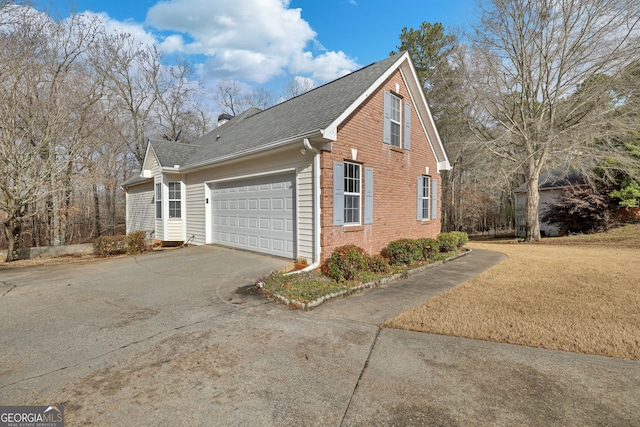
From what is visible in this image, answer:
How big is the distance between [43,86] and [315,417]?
16.1 metres

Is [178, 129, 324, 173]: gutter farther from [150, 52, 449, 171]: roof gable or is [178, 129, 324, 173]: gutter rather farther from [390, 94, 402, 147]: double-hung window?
[390, 94, 402, 147]: double-hung window

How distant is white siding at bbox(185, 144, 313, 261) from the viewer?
7.67m

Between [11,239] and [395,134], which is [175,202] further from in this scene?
[395,134]

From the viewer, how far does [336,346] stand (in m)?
3.79

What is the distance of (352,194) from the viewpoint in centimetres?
835

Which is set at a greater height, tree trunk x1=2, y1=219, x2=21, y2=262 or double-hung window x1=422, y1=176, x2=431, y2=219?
double-hung window x1=422, y1=176, x2=431, y2=219

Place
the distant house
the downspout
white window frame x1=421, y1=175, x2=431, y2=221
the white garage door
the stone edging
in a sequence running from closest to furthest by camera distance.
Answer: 1. the stone edging
2. the downspout
3. the white garage door
4. white window frame x1=421, y1=175, x2=431, y2=221
5. the distant house

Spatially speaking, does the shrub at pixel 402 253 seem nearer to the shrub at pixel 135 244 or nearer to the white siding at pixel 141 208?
the shrub at pixel 135 244

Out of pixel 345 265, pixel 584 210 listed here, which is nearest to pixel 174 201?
pixel 345 265

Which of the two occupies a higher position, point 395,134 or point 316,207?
point 395,134

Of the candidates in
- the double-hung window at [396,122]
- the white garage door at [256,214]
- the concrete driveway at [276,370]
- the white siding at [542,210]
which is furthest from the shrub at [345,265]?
the white siding at [542,210]

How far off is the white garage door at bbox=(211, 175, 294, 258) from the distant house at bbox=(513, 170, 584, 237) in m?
19.6

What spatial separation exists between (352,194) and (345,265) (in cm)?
236

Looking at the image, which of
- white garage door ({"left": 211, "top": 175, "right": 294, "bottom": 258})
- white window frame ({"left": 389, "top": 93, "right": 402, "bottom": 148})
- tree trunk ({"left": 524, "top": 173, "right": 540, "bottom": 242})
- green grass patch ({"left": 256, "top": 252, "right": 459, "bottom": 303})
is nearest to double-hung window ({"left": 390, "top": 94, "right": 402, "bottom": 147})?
white window frame ({"left": 389, "top": 93, "right": 402, "bottom": 148})
